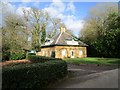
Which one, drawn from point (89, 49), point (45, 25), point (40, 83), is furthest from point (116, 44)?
point (45, 25)

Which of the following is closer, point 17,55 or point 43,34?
point 17,55

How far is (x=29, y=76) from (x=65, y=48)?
30.6 meters

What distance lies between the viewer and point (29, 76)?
29.4 ft

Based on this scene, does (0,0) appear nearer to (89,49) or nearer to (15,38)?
(15,38)

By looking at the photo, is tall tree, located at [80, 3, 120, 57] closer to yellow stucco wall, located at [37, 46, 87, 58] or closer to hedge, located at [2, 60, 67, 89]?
yellow stucco wall, located at [37, 46, 87, 58]

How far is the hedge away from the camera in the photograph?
27.3ft

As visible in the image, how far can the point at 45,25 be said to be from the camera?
4853cm

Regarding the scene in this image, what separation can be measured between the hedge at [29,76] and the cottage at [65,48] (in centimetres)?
2741

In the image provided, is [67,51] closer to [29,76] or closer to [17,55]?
[17,55]

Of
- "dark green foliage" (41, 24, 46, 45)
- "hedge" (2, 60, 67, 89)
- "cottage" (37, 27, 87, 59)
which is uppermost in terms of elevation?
"dark green foliage" (41, 24, 46, 45)

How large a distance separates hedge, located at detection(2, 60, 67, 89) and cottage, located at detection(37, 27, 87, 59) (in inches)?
1079

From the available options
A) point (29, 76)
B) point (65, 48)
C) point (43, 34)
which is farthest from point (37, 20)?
point (29, 76)

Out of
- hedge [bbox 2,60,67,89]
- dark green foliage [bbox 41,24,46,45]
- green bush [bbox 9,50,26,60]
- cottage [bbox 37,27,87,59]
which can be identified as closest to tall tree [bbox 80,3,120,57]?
cottage [bbox 37,27,87,59]

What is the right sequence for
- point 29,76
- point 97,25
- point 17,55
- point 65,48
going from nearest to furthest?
point 29,76
point 17,55
point 65,48
point 97,25
